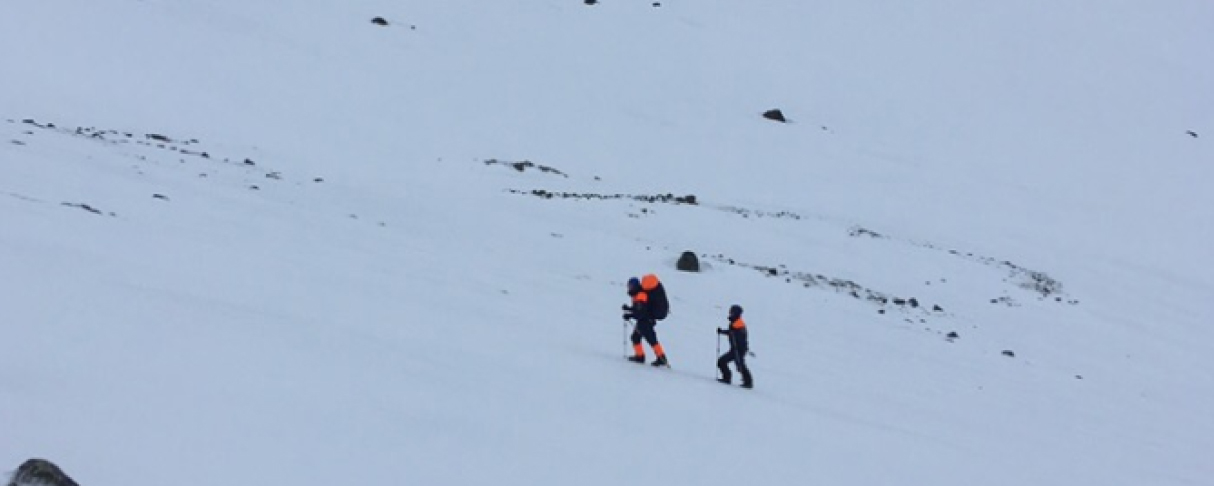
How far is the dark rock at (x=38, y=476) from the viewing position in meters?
5.07

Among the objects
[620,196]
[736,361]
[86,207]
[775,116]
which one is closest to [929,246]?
[620,196]

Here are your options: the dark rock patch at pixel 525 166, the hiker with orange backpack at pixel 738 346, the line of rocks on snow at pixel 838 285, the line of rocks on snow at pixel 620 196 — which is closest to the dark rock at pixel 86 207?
the hiker with orange backpack at pixel 738 346

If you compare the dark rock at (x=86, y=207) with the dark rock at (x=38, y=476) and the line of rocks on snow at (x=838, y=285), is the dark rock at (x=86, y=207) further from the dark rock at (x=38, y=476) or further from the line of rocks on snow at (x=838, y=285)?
the line of rocks on snow at (x=838, y=285)

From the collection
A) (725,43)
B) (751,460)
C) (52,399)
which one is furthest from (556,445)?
(725,43)

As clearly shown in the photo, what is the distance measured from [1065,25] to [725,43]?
2197 cm

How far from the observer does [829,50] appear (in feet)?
172

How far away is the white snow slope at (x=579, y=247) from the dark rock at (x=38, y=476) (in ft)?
1.34

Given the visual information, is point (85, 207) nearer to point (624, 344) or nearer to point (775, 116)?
point (624, 344)

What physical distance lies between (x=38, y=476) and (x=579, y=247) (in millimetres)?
16770

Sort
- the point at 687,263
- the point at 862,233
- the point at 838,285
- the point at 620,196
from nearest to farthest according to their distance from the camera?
the point at 687,263
the point at 838,285
the point at 862,233
the point at 620,196

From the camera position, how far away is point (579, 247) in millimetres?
21719

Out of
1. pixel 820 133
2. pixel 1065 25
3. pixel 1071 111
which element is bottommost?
pixel 820 133

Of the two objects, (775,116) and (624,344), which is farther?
(775,116)

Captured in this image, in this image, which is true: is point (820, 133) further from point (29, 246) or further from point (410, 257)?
point (29, 246)
